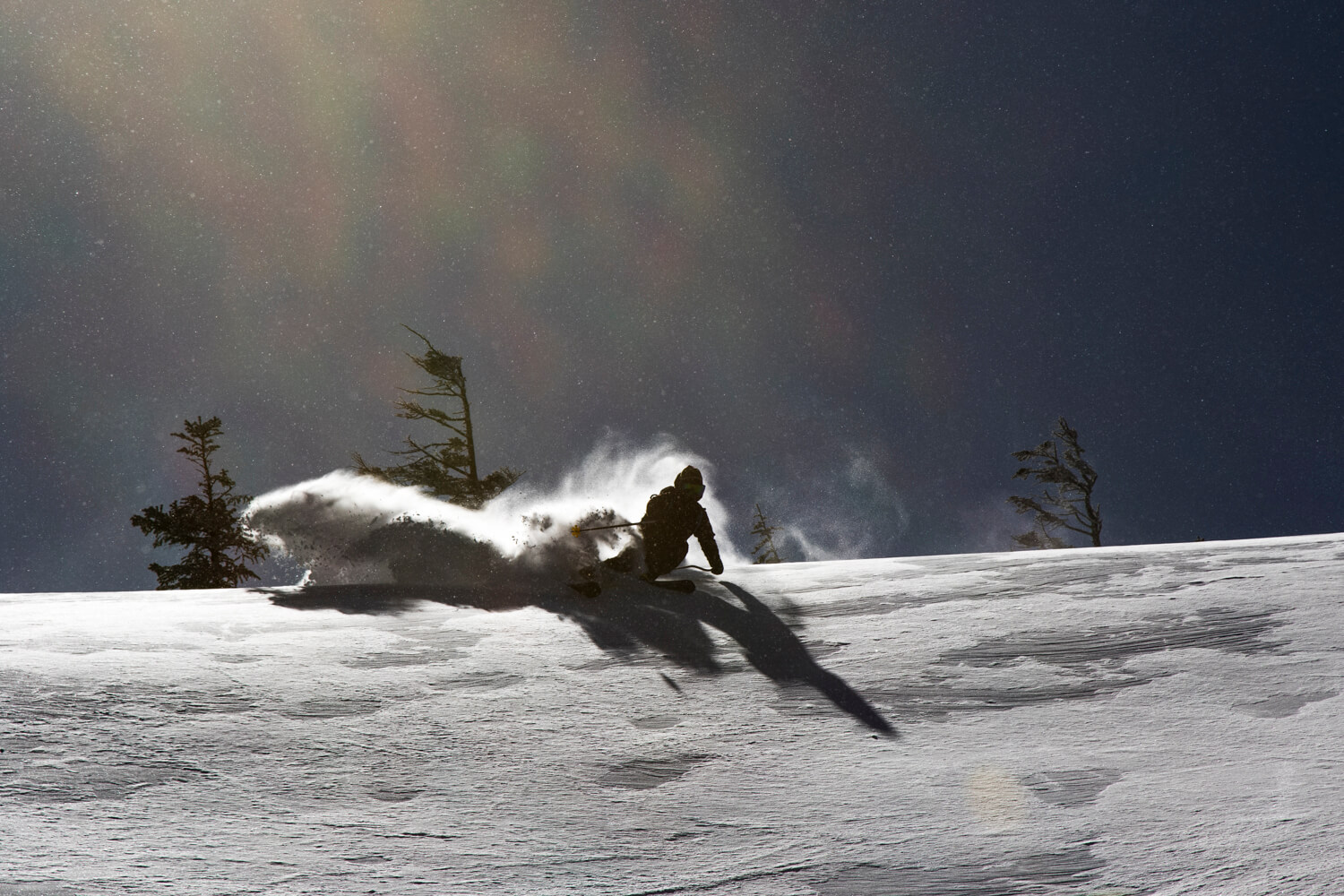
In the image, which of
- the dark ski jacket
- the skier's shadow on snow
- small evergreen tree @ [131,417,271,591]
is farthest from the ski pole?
small evergreen tree @ [131,417,271,591]

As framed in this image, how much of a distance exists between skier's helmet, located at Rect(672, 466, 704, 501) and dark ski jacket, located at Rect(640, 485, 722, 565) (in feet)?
0.14

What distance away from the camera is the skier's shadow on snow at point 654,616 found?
14.8 ft

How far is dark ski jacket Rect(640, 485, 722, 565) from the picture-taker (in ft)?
24.1

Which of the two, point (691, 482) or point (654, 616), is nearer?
point (654, 616)

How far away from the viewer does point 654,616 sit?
587 centimetres

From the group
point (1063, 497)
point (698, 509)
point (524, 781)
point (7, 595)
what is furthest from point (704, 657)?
point (1063, 497)

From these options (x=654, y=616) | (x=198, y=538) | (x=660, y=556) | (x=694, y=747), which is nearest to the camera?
(x=694, y=747)

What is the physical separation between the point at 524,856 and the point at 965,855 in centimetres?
143

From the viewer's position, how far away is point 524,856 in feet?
8.45

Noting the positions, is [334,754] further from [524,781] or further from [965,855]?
[965,855]

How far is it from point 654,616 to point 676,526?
161 centimetres

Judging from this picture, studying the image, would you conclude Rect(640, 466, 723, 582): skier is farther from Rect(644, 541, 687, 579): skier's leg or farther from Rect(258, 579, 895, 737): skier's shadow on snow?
Answer: Rect(258, 579, 895, 737): skier's shadow on snow

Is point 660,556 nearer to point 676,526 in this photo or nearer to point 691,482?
point 676,526

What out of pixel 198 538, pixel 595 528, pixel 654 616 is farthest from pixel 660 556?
pixel 198 538
